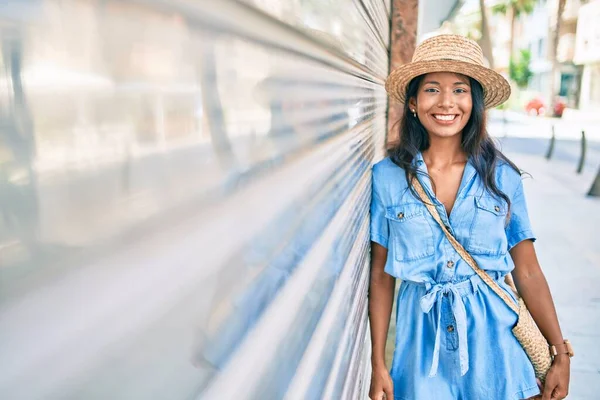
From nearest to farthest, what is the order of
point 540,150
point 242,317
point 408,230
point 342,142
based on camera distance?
point 242,317 < point 342,142 < point 408,230 < point 540,150

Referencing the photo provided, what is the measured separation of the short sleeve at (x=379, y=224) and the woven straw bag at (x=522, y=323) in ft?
0.59

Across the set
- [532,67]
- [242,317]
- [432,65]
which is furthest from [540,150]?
[532,67]

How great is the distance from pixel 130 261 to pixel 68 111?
0.41 ft

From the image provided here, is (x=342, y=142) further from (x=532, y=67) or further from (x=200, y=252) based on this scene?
(x=532, y=67)

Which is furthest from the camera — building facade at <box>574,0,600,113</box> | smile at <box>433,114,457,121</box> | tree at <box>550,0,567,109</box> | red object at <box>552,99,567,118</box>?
red object at <box>552,99,567,118</box>

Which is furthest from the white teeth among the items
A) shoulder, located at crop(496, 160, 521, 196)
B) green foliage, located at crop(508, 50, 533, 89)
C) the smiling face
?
green foliage, located at crop(508, 50, 533, 89)

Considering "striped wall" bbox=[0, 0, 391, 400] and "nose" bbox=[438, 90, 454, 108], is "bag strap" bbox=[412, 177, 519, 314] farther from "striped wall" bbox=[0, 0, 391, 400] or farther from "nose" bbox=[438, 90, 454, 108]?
"striped wall" bbox=[0, 0, 391, 400]

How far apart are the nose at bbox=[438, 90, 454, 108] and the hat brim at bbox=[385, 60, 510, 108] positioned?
8cm

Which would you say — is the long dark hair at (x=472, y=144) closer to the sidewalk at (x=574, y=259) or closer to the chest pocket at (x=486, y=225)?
the chest pocket at (x=486, y=225)

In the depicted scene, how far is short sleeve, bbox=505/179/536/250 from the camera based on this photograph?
190 centimetres

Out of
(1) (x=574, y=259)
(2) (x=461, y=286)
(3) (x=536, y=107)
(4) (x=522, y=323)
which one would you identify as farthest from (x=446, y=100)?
(3) (x=536, y=107)

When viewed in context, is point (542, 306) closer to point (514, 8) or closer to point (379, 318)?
point (379, 318)

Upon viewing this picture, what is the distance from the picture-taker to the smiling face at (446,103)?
1.93m

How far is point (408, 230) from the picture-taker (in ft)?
6.12
